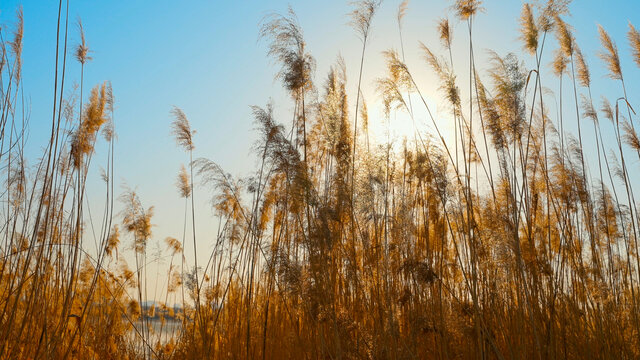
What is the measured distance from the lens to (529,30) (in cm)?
353

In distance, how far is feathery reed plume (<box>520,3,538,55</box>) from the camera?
11.4ft

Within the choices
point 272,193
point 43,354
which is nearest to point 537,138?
point 272,193

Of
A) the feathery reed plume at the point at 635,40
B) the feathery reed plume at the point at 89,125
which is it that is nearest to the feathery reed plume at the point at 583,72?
the feathery reed plume at the point at 635,40

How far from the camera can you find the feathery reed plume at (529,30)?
11.4 ft

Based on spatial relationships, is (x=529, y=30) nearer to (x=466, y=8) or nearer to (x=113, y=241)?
(x=466, y=8)

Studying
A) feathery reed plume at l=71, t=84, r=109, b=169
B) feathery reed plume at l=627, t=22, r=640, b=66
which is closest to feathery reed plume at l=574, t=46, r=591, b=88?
feathery reed plume at l=627, t=22, r=640, b=66

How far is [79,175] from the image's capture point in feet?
10.9

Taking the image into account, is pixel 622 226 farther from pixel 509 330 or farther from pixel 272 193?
pixel 272 193

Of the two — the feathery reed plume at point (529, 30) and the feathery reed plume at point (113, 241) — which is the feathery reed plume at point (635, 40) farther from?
the feathery reed plume at point (113, 241)

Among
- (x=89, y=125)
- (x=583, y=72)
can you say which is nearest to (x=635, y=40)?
(x=583, y=72)

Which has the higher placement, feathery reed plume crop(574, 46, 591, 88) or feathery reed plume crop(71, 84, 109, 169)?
feathery reed plume crop(574, 46, 591, 88)

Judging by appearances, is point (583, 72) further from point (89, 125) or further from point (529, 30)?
point (89, 125)

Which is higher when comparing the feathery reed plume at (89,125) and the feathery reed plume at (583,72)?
the feathery reed plume at (583,72)

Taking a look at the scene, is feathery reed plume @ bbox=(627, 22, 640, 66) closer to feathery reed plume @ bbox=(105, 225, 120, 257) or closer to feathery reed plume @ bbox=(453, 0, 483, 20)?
feathery reed plume @ bbox=(453, 0, 483, 20)
